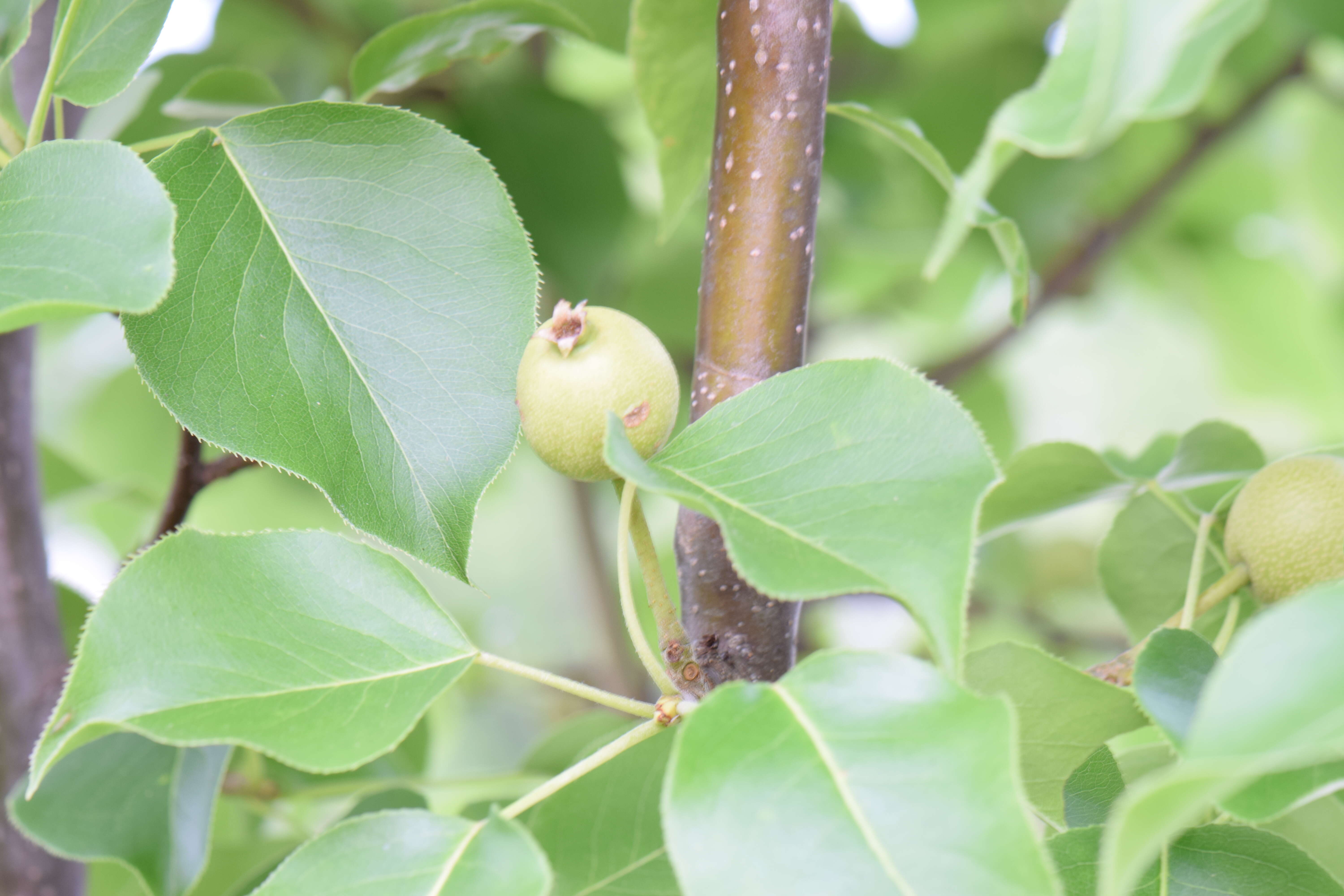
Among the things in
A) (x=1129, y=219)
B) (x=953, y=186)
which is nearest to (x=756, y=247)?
(x=953, y=186)

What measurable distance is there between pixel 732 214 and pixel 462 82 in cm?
67

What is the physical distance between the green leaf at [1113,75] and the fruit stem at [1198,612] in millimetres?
207

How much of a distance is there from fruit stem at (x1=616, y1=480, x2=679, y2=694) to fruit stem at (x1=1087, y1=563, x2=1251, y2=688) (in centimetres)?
15

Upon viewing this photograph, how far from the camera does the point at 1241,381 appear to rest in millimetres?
1274

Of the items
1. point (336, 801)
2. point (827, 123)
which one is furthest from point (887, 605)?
point (336, 801)

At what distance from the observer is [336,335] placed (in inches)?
13.0

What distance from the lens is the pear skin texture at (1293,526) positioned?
0.35 m

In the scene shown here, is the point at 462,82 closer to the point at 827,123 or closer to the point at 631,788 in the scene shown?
the point at 827,123

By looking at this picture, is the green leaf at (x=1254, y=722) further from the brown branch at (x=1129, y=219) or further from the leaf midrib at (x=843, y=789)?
the brown branch at (x=1129, y=219)

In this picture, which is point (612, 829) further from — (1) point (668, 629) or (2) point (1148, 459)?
(2) point (1148, 459)

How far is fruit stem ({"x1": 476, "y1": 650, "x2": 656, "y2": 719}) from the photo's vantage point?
30 cm

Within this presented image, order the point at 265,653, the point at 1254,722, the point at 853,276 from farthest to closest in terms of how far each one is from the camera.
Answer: the point at 853,276 → the point at 265,653 → the point at 1254,722

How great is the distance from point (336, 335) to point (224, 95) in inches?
9.1

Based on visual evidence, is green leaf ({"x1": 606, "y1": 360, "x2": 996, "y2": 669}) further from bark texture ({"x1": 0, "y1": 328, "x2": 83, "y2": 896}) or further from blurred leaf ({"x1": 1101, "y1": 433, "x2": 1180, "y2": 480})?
bark texture ({"x1": 0, "y1": 328, "x2": 83, "y2": 896})
